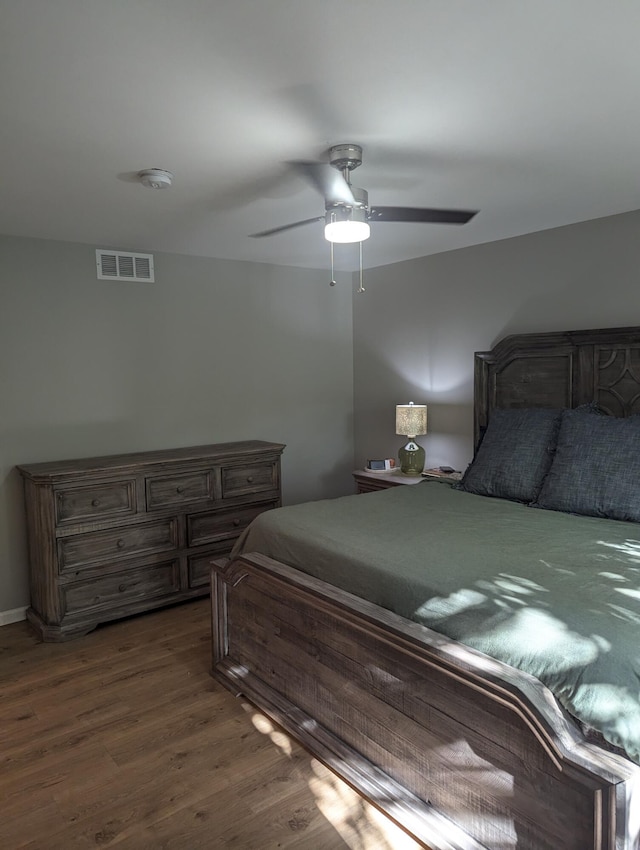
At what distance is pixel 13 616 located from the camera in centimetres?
359

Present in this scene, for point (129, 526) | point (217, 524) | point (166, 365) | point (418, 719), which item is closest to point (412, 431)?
point (217, 524)

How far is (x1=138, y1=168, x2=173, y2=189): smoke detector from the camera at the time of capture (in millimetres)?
2465

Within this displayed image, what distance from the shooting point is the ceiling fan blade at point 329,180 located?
2.27 metres

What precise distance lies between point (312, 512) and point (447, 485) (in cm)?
106

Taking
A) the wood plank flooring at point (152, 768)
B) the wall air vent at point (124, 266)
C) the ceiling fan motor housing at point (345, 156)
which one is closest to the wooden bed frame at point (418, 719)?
the wood plank flooring at point (152, 768)

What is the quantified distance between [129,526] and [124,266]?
1.71 m

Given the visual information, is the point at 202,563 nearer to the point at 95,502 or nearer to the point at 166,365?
the point at 95,502

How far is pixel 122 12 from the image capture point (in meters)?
1.41

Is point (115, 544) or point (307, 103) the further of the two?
point (115, 544)

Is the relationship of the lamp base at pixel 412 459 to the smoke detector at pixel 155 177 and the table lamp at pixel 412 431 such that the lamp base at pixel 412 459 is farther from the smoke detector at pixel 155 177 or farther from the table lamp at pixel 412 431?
the smoke detector at pixel 155 177

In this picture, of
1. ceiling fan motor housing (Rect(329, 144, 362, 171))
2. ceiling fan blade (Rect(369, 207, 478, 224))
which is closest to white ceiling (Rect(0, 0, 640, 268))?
ceiling fan motor housing (Rect(329, 144, 362, 171))

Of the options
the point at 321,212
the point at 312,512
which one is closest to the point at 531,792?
the point at 312,512

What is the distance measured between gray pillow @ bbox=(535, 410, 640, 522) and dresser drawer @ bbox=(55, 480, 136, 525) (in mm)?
2320

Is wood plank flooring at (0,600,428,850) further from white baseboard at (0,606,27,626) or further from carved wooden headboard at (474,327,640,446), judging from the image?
carved wooden headboard at (474,327,640,446)
